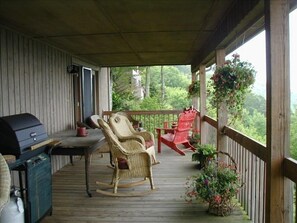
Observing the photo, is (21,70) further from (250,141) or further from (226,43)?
(250,141)

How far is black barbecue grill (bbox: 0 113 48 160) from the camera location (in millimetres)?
2541

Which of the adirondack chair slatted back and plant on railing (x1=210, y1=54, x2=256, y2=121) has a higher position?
plant on railing (x1=210, y1=54, x2=256, y2=121)

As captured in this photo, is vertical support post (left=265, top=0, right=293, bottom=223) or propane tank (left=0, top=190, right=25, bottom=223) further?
propane tank (left=0, top=190, right=25, bottom=223)

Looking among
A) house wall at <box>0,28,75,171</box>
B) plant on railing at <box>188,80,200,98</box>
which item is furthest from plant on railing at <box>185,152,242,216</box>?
plant on railing at <box>188,80,200,98</box>

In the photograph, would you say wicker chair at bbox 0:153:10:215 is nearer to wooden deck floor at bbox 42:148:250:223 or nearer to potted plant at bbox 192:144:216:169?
wooden deck floor at bbox 42:148:250:223

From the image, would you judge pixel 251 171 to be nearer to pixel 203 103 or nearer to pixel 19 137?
pixel 19 137

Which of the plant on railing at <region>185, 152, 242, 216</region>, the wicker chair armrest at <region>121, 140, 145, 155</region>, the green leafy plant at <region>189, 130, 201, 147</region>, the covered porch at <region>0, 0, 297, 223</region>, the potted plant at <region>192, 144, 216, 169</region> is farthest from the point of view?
the green leafy plant at <region>189, 130, 201, 147</region>

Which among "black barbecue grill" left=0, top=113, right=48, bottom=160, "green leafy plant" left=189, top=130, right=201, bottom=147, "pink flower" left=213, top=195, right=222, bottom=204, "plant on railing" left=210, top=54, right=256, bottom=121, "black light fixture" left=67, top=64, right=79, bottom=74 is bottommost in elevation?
"pink flower" left=213, top=195, right=222, bottom=204

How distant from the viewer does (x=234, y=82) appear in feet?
9.62

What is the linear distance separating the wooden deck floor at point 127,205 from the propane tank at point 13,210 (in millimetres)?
631

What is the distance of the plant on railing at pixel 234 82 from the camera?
2.89m

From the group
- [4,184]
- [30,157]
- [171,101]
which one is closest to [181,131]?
[30,157]

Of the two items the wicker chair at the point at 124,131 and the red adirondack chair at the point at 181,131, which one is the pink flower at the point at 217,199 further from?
the red adirondack chair at the point at 181,131

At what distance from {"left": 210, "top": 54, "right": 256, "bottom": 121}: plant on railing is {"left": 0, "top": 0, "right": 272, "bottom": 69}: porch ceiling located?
16.4 inches
